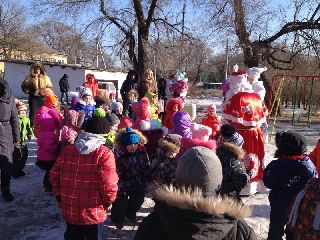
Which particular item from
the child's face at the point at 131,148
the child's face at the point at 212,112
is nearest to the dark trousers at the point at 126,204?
the child's face at the point at 131,148

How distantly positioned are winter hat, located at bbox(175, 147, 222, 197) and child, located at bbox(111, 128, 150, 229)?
2182 mm

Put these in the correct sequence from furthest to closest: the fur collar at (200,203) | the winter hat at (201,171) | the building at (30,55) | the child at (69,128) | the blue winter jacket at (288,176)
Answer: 1. the building at (30,55)
2. the child at (69,128)
3. the blue winter jacket at (288,176)
4. the winter hat at (201,171)
5. the fur collar at (200,203)

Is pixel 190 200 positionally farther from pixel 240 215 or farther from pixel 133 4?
pixel 133 4

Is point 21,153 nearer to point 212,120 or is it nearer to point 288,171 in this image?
point 212,120

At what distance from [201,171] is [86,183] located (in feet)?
4.80

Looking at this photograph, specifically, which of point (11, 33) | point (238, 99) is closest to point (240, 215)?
point (238, 99)

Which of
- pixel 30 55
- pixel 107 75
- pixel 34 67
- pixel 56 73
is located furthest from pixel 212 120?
pixel 30 55

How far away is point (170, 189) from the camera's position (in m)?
1.76

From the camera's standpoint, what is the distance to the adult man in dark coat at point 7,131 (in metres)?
4.75

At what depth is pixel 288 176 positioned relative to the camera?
11.1 ft

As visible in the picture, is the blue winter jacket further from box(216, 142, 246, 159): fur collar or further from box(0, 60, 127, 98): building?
box(0, 60, 127, 98): building

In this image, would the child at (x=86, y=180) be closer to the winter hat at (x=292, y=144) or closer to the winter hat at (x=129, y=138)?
the winter hat at (x=129, y=138)

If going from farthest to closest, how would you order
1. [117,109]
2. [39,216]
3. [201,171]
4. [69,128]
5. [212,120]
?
[212,120] → [117,109] → [69,128] → [39,216] → [201,171]

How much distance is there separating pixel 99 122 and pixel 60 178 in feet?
1.89
